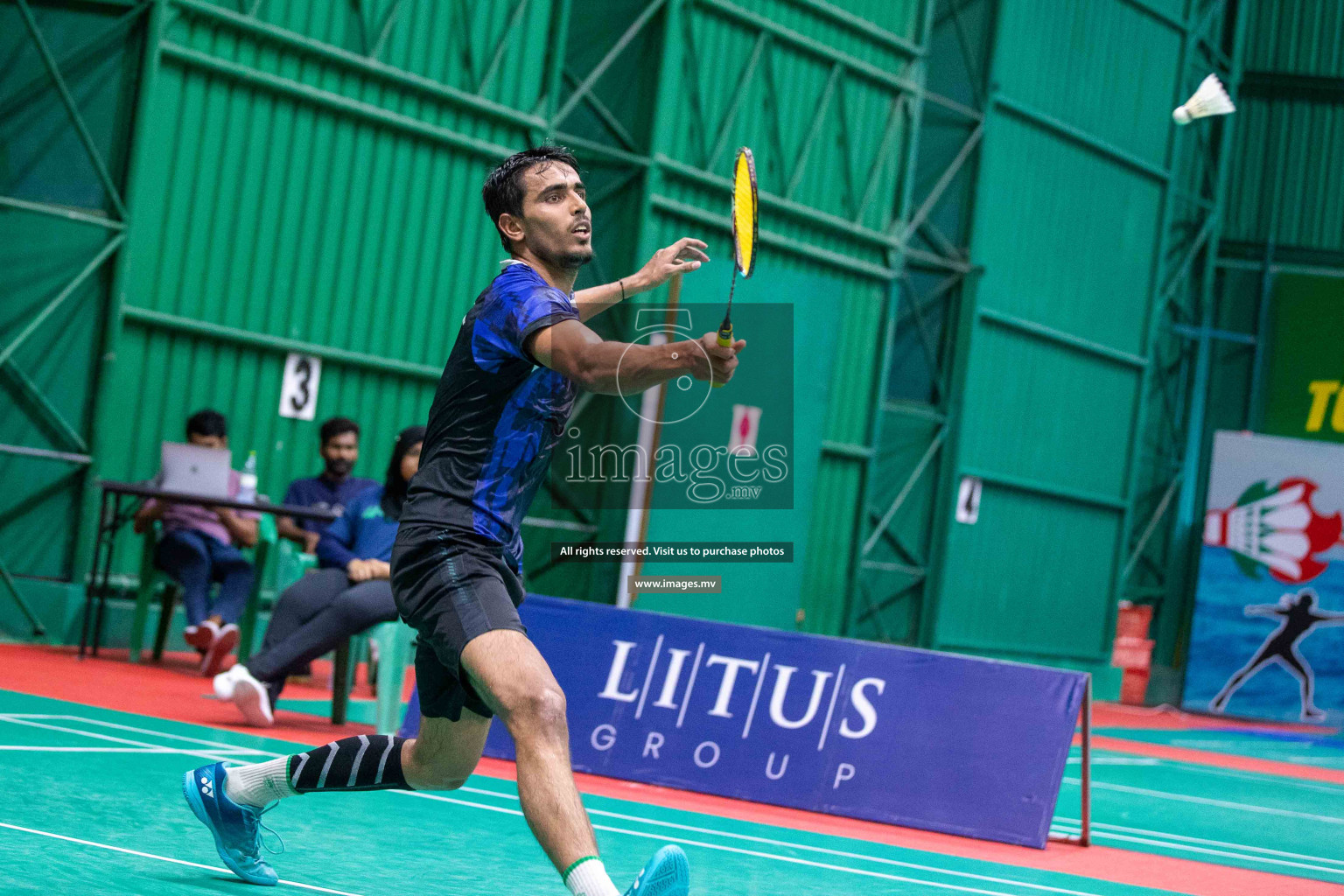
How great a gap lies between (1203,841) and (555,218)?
213 inches

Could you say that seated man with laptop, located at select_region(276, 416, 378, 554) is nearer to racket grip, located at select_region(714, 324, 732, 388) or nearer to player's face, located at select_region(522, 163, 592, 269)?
player's face, located at select_region(522, 163, 592, 269)

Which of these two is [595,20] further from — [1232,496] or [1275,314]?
[1275,314]

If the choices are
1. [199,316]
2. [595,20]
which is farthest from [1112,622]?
[199,316]

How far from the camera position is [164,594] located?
10.7 m

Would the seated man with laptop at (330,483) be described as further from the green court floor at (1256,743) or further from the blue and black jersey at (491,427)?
the green court floor at (1256,743)

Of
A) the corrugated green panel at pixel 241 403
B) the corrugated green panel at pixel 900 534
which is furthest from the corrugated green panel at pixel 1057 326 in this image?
the corrugated green panel at pixel 241 403

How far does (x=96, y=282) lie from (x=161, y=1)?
78.8 inches

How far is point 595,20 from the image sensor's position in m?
14.8

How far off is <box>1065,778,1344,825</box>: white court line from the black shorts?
6.70 metres

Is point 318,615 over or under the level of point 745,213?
under

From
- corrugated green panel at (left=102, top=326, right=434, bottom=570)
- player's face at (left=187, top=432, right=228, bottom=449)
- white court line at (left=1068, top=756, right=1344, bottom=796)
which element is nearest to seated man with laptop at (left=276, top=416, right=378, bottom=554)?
player's face at (left=187, top=432, right=228, bottom=449)

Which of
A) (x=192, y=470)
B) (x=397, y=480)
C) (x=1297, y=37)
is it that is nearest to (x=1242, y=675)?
(x=1297, y=37)

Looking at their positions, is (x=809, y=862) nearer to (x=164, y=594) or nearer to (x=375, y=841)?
(x=375, y=841)

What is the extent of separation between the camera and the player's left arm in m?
3.87
